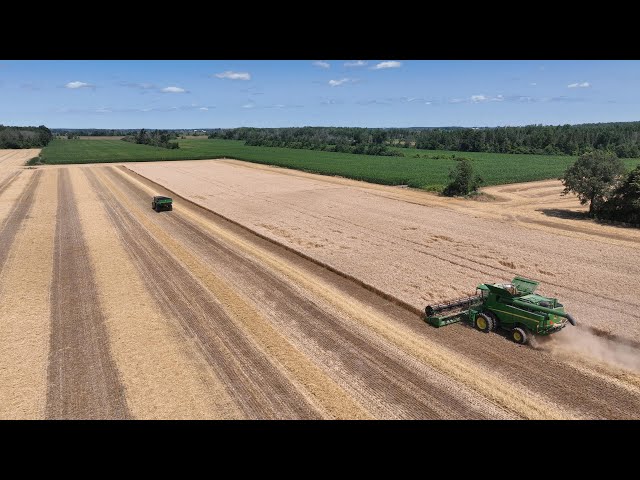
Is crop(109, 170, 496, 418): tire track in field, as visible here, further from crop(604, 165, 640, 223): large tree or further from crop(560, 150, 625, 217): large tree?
crop(560, 150, 625, 217): large tree

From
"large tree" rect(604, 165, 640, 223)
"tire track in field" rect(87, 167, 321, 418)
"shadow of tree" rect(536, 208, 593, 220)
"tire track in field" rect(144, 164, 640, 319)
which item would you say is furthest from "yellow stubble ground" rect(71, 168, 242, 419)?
"shadow of tree" rect(536, 208, 593, 220)

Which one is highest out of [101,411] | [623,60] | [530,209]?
[623,60]

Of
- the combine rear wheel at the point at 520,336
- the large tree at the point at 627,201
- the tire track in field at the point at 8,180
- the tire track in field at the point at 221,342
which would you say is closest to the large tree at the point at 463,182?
the large tree at the point at 627,201
